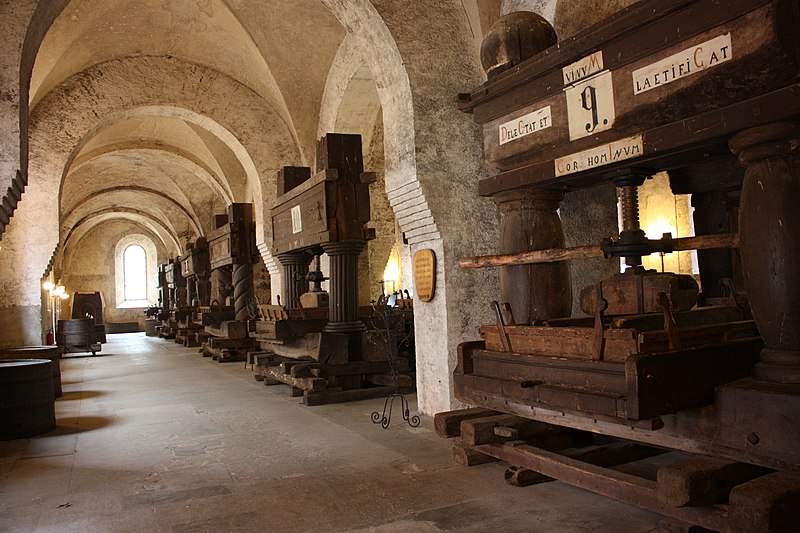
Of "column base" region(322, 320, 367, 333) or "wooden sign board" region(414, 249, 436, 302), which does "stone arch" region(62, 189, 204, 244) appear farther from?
"wooden sign board" region(414, 249, 436, 302)

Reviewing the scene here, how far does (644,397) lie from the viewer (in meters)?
3.00

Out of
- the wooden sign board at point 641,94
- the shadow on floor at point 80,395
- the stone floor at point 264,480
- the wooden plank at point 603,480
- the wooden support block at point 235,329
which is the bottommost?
the stone floor at point 264,480

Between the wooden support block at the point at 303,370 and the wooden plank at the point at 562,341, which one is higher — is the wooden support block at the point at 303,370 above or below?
below

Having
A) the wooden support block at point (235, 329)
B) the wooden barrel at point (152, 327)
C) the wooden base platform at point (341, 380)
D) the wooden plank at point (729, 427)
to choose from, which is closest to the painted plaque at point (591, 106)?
the wooden plank at point (729, 427)

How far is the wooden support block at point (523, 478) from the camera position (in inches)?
161

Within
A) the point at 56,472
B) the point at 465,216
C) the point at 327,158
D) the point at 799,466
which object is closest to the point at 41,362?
the point at 56,472

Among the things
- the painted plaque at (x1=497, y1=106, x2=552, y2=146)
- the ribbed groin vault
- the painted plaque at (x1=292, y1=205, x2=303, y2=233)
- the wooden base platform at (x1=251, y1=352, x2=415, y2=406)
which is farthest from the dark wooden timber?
the painted plaque at (x1=292, y1=205, x2=303, y2=233)

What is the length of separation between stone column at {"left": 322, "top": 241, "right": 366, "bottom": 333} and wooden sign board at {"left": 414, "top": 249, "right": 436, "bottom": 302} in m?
1.85

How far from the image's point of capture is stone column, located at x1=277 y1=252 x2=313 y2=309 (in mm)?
10031

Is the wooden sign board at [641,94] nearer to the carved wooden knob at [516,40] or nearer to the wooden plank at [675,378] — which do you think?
the carved wooden knob at [516,40]

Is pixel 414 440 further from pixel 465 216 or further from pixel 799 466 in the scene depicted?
pixel 799 466

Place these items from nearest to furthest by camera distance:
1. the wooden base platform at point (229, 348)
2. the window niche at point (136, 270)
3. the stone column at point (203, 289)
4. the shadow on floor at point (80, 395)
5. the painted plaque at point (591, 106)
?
the painted plaque at point (591, 106), the shadow on floor at point (80, 395), the wooden base platform at point (229, 348), the stone column at point (203, 289), the window niche at point (136, 270)

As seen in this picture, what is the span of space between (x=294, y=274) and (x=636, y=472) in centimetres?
683

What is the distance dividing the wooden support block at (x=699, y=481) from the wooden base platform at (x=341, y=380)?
490cm
